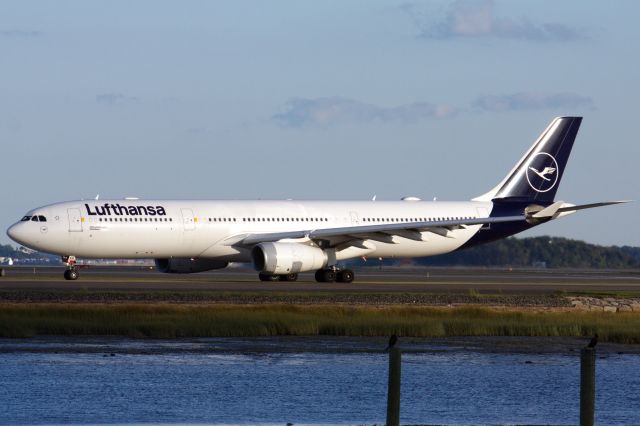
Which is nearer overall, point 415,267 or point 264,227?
point 264,227

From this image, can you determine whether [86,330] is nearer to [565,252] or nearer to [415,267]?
[415,267]

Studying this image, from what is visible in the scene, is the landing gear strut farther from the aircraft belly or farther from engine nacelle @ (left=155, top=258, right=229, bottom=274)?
engine nacelle @ (left=155, top=258, right=229, bottom=274)

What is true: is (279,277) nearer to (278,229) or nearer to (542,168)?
(278,229)

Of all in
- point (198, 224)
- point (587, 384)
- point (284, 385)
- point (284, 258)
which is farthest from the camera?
point (198, 224)

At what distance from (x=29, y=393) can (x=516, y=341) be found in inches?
508

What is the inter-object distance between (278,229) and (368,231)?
189 inches

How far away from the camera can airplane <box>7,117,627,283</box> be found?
49.5m

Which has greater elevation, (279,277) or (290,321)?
(279,277)

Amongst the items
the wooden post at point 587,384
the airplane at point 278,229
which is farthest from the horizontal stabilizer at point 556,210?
the wooden post at point 587,384

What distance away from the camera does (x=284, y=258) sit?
4825 cm

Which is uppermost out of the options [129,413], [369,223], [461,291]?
[369,223]

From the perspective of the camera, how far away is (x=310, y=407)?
1745 centimetres

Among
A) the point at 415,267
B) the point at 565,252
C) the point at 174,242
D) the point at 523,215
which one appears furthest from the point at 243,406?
the point at 565,252

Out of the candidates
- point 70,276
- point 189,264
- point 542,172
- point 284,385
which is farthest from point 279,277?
point 284,385
